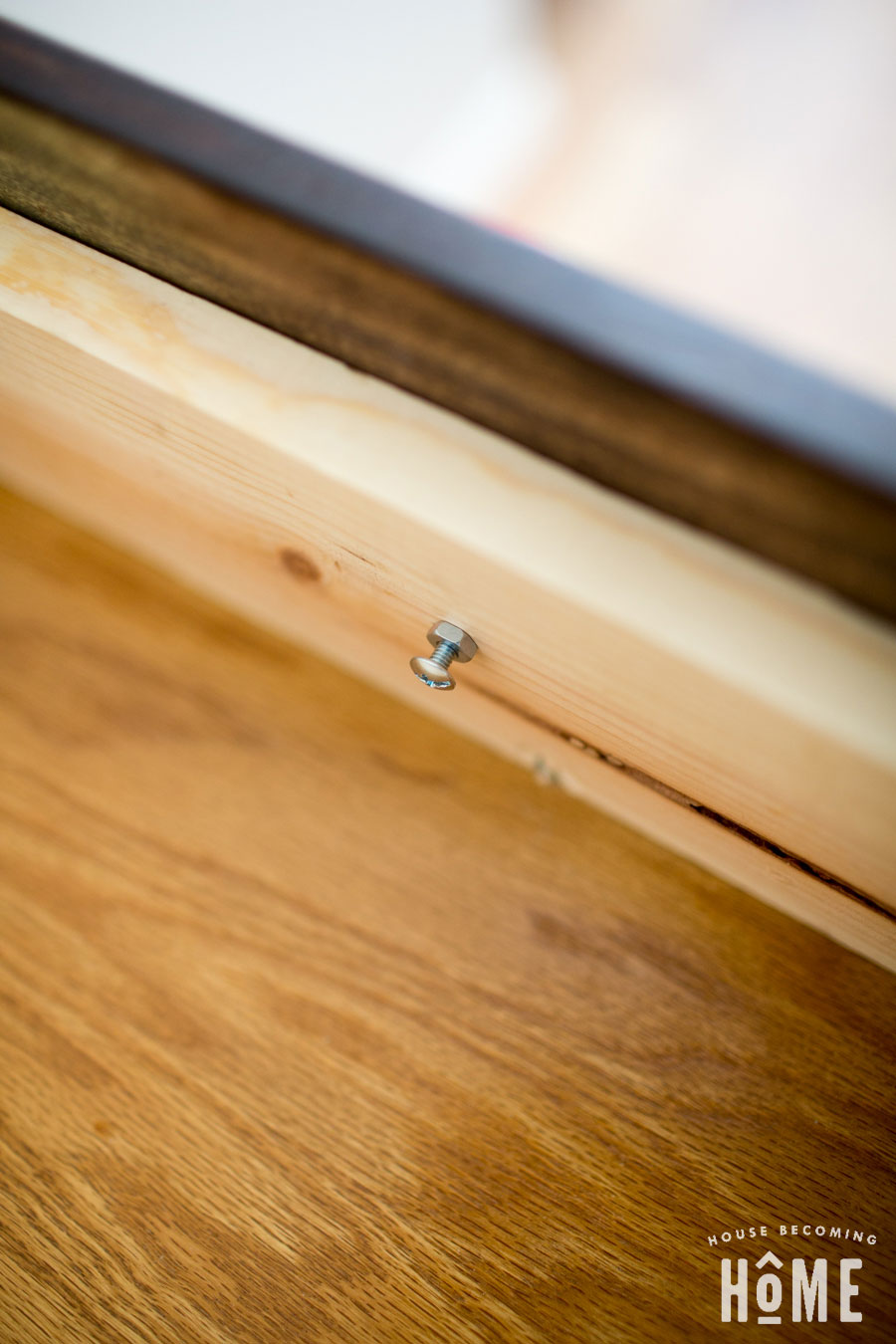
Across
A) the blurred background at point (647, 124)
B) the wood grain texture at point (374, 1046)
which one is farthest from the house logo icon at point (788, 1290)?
the blurred background at point (647, 124)

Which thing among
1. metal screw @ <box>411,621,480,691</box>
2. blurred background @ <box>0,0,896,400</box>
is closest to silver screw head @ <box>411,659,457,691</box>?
metal screw @ <box>411,621,480,691</box>

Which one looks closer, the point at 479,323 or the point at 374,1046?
the point at 479,323

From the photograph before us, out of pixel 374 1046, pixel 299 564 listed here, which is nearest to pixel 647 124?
pixel 299 564

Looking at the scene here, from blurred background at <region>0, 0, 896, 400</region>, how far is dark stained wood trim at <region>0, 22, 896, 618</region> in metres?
0.54

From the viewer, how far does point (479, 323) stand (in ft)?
0.55

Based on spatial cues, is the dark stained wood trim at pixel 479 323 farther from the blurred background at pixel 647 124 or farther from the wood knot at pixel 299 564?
the blurred background at pixel 647 124

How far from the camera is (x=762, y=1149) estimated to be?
28 cm

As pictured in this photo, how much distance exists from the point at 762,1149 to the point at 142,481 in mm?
358

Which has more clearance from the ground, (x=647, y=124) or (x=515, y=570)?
(x=647, y=124)

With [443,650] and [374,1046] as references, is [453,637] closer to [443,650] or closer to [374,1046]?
[443,650]

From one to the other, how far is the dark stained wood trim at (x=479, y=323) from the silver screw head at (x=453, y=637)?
0.07 metres

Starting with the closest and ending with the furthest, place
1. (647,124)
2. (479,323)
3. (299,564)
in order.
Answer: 1. (479,323)
2. (299,564)
3. (647,124)

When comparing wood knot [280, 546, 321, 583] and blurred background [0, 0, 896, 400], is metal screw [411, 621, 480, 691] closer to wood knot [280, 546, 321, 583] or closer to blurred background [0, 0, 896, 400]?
wood knot [280, 546, 321, 583]

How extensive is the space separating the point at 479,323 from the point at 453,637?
96mm
